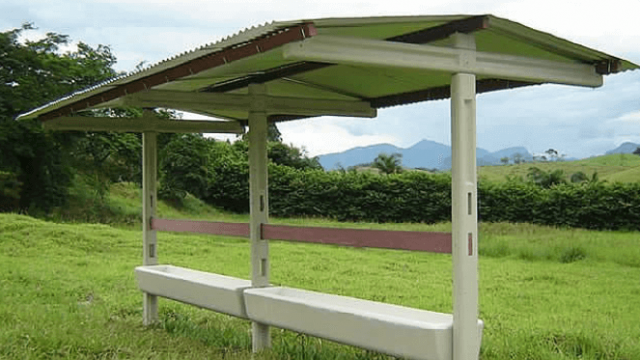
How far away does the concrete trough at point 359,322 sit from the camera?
4.89m

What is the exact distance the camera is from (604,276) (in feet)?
44.9

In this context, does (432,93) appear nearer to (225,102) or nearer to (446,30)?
(225,102)

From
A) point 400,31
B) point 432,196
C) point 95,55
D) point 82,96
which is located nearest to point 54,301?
point 82,96

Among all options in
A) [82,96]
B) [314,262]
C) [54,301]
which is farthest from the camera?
[314,262]

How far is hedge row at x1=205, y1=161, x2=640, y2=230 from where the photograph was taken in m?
23.0

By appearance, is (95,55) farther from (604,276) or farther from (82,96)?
(82,96)

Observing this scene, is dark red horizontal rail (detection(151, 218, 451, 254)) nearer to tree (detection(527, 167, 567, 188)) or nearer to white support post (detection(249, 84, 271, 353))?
white support post (detection(249, 84, 271, 353))

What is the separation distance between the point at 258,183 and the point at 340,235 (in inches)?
51.2

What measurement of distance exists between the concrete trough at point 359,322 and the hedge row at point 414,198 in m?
18.0

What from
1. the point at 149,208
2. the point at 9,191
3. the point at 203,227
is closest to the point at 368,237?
the point at 203,227

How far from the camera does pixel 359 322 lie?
5.31 meters

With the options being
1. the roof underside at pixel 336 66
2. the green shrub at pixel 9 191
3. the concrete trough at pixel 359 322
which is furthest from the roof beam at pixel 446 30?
the green shrub at pixel 9 191

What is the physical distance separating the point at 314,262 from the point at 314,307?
9356 millimetres

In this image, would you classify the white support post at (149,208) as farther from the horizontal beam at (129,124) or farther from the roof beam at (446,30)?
the roof beam at (446,30)
